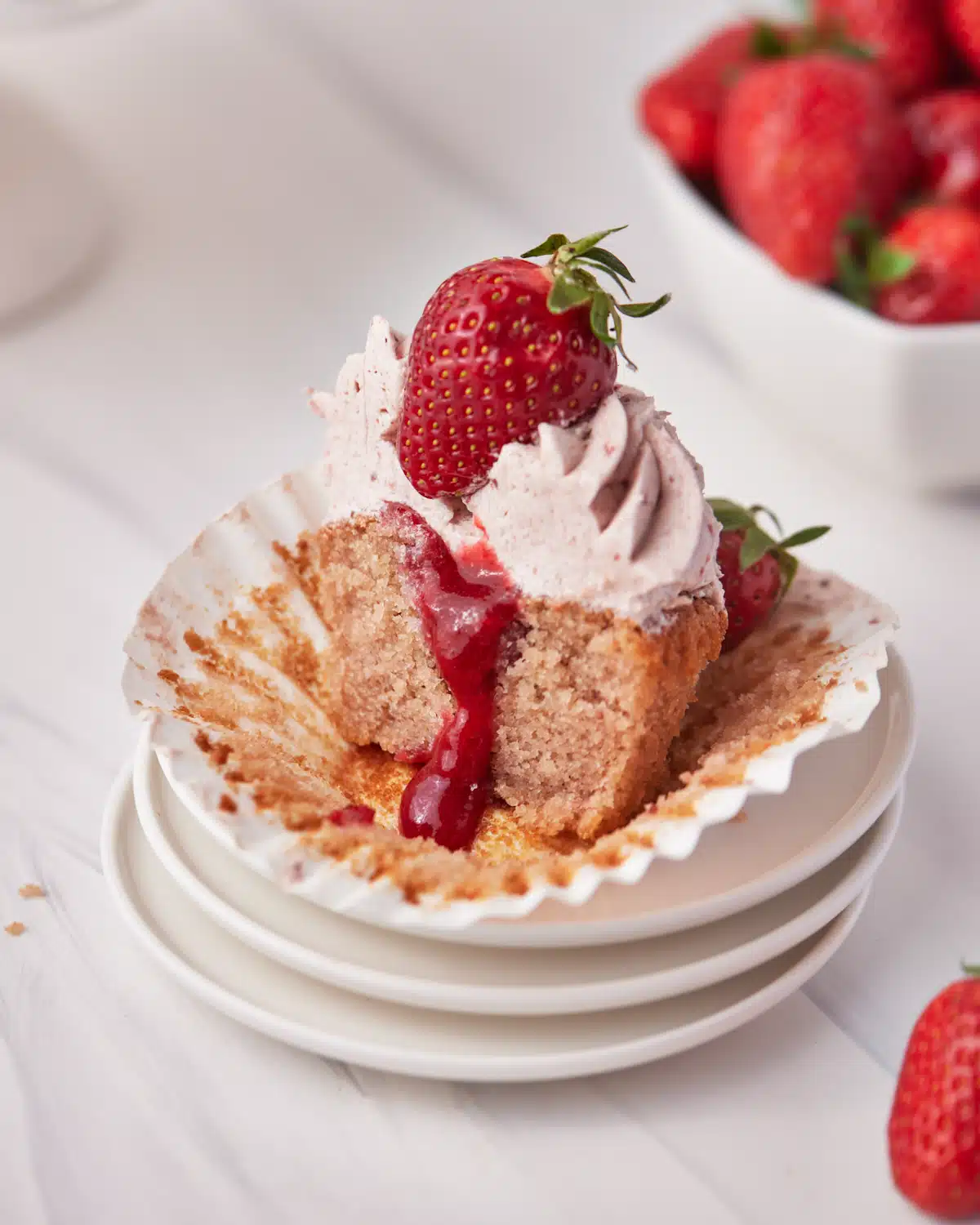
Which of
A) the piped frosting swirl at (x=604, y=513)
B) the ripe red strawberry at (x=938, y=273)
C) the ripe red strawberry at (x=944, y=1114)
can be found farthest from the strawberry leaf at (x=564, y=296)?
the ripe red strawberry at (x=938, y=273)

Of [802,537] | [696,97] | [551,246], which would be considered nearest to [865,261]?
[696,97]

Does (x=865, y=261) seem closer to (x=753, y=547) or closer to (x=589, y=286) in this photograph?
(x=753, y=547)

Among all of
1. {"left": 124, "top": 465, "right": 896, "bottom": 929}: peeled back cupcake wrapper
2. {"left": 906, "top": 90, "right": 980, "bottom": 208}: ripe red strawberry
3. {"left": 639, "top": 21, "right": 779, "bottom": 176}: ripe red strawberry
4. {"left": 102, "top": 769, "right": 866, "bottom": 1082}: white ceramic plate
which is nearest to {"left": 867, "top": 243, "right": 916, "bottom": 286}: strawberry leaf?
{"left": 906, "top": 90, "right": 980, "bottom": 208}: ripe red strawberry

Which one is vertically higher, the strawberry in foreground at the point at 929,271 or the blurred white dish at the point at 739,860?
the blurred white dish at the point at 739,860

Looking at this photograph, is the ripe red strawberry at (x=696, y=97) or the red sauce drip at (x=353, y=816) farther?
the ripe red strawberry at (x=696, y=97)

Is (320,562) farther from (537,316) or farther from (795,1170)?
(795,1170)

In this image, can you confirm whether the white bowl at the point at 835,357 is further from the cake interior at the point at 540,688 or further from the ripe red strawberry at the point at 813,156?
the cake interior at the point at 540,688

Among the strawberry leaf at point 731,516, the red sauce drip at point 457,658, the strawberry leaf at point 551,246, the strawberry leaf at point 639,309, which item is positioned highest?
the strawberry leaf at point 551,246
